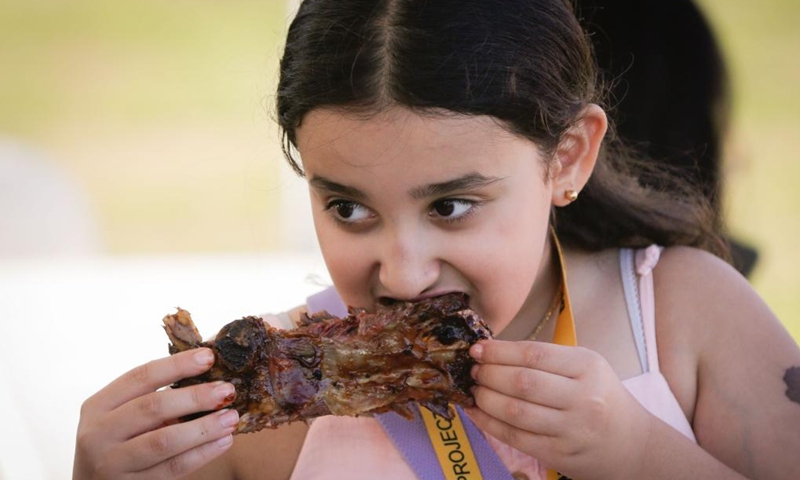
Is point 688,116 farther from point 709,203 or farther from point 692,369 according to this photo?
point 692,369

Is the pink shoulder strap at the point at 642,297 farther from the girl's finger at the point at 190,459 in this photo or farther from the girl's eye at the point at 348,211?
the girl's finger at the point at 190,459

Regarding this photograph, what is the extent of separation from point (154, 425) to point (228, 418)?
213 mm

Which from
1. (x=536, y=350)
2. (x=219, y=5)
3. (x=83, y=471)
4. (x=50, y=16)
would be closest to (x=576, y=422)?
(x=536, y=350)

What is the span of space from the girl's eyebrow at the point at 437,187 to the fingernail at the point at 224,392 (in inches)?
21.4

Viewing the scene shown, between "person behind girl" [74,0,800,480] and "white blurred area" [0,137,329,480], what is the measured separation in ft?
3.52

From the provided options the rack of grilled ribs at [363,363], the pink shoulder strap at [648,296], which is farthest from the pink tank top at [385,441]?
the rack of grilled ribs at [363,363]

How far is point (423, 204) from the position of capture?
2.40 m

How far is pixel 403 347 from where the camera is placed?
241 centimetres

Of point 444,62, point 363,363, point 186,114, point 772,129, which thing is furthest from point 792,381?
point 186,114

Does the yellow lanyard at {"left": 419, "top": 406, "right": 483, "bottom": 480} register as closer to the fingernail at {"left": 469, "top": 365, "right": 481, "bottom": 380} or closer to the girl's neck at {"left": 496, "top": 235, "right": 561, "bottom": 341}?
the fingernail at {"left": 469, "top": 365, "right": 481, "bottom": 380}

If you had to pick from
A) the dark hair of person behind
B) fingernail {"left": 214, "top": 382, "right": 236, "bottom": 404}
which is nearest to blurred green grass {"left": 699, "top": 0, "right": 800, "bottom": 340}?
the dark hair of person behind

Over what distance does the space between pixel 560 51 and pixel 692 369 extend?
98 cm

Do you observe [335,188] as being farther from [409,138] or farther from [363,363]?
[363,363]

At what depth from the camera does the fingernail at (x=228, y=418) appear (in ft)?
7.37
